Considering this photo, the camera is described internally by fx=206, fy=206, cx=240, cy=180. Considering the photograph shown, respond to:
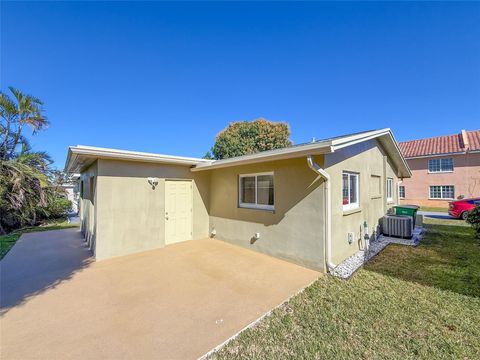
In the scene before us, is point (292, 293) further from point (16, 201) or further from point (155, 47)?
point (16, 201)

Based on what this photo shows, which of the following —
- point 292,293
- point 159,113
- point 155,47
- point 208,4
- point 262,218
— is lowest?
point 292,293

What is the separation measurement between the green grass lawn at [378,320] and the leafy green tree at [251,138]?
2085cm

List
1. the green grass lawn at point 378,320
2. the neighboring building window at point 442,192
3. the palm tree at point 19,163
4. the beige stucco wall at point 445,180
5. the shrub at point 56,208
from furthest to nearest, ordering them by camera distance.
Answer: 1. the neighboring building window at point 442,192
2. the beige stucco wall at point 445,180
3. the shrub at point 56,208
4. the palm tree at point 19,163
5. the green grass lawn at point 378,320

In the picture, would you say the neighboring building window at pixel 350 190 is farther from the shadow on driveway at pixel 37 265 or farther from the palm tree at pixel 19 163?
the palm tree at pixel 19 163

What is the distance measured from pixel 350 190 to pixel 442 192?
21.6 meters

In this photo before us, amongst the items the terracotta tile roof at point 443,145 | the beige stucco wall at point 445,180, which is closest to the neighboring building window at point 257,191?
the terracotta tile roof at point 443,145

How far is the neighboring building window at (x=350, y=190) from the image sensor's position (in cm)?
681

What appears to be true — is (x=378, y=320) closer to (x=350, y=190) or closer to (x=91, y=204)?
(x=350, y=190)

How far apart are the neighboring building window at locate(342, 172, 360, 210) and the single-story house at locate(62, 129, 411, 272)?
3 cm

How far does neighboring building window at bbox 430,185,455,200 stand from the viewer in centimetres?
2038

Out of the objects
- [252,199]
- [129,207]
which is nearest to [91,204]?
[129,207]

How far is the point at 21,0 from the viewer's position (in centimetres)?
616

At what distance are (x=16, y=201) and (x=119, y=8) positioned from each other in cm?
1091

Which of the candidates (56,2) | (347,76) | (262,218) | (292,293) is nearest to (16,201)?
(56,2)
